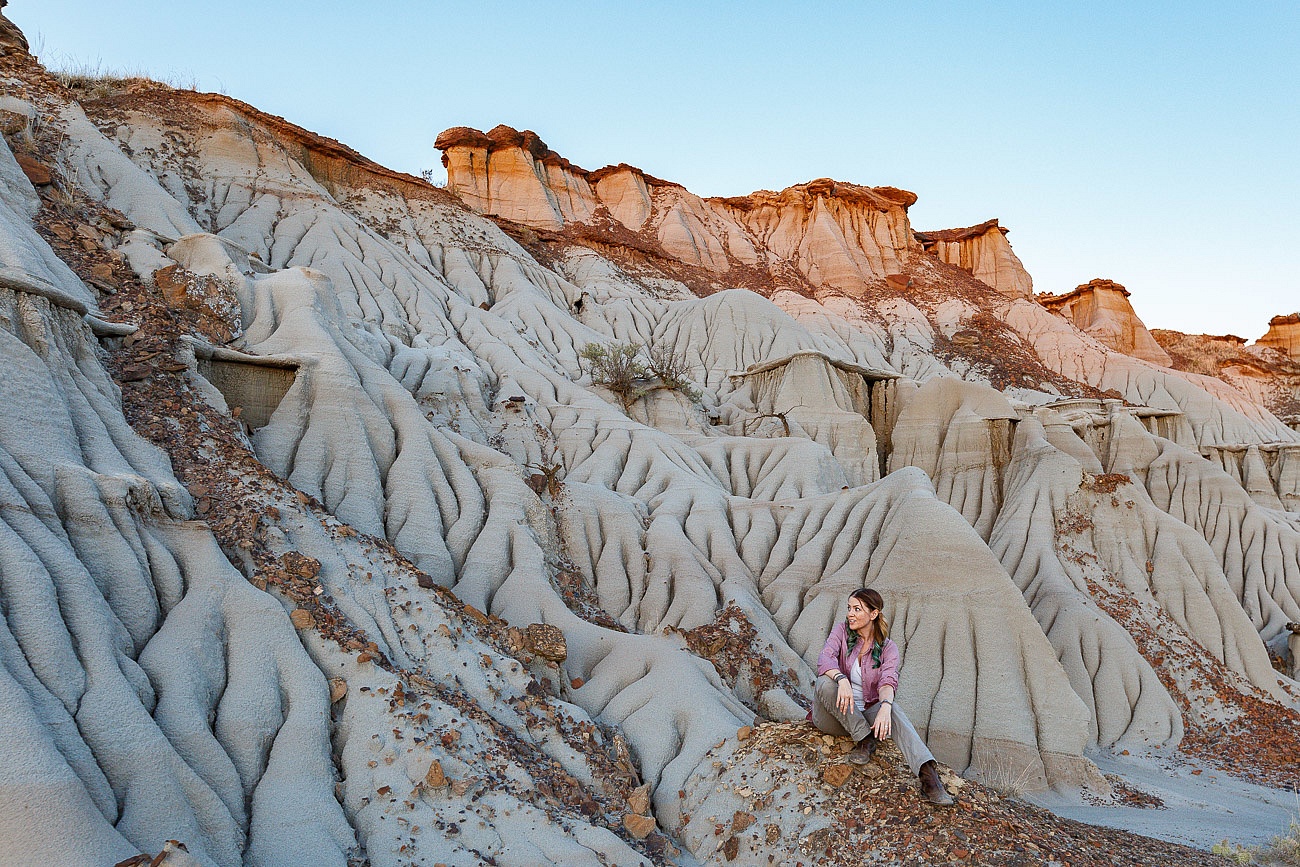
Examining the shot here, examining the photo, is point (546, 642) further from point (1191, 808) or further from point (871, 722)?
point (1191, 808)

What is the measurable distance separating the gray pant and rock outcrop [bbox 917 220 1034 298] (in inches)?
2701

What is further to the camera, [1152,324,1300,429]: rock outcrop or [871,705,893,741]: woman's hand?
[1152,324,1300,429]: rock outcrop

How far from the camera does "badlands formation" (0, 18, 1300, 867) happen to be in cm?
677

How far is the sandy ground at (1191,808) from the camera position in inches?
Result: 374

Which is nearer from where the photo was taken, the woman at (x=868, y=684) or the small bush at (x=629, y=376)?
the woman at (x=868, y=684)

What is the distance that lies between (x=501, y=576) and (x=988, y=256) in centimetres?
6896

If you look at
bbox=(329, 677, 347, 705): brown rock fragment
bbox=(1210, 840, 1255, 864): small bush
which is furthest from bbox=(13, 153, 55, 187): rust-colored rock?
bbox=(1210, 840, 1255, 864): small bush

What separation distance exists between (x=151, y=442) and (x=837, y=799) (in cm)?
934

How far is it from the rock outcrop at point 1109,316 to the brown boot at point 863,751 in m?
71.4

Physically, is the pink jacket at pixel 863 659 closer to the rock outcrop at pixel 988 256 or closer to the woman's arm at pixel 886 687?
the woman's arm at pixel 886 687

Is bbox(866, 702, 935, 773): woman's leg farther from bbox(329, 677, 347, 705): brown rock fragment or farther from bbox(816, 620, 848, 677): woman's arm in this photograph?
bbox(329, 677, 347, 705): brown rock fragment

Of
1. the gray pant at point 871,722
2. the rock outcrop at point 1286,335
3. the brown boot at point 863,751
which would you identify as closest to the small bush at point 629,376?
the brown boot at point 863,751

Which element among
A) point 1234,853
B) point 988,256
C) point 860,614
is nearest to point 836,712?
point 860,614

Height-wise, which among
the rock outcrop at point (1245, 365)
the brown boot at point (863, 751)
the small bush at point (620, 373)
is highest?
the rock outcrop at point (1245, 365)
